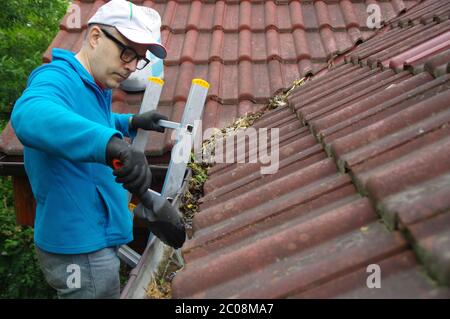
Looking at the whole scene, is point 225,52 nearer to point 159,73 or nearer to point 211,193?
point 159,73

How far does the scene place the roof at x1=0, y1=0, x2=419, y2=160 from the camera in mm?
Result: 3039

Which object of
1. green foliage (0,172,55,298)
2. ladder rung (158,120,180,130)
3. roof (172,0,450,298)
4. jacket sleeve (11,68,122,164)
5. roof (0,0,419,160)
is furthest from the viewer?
green foliage (0,172,55,298)

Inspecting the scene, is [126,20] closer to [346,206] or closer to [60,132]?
[60,132]

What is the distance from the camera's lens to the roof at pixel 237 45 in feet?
9.97

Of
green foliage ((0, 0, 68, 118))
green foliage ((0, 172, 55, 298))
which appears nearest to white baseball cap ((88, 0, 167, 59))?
green foliage ((0, 172, 55, 298))

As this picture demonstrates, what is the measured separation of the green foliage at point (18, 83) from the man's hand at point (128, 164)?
4.80 m

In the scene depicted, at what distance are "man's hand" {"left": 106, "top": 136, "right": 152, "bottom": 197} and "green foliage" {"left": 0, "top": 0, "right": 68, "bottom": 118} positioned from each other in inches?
257

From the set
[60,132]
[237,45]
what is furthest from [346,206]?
[237,45]

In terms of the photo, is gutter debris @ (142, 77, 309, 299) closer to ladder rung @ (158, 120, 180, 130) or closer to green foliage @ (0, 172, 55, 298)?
ladder rung @ (158, 120, 180, 130)

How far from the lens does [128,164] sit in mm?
1491

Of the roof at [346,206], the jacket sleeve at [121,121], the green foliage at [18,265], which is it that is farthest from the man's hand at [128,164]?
the green foliage at [18,265]

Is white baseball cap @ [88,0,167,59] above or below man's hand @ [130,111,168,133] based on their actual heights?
above

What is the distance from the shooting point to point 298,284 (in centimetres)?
105

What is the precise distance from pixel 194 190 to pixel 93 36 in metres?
0.93
